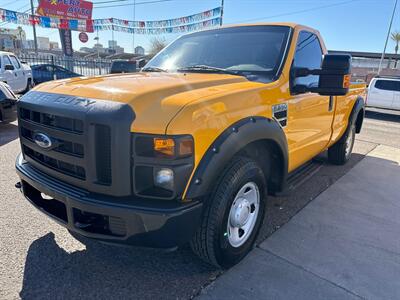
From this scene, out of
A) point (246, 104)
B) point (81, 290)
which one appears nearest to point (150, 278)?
point (81, 290)

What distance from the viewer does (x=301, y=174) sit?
4.29 meters

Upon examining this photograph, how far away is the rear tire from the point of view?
516cm

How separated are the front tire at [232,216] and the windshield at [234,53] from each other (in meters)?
0.95

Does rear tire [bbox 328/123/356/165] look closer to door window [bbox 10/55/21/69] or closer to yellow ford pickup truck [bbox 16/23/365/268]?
yellow ford pickup truck [bbox 16/23/365/268]

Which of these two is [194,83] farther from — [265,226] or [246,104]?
[265,226]

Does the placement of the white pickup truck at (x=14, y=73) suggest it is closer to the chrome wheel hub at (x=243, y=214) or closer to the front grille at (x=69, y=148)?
the front grille at (x=69, y=148)

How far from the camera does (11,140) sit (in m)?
6.42

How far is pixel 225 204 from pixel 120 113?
95 cm

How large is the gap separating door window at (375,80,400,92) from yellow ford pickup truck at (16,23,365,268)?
40.0 ft

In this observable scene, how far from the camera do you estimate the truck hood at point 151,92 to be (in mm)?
1962

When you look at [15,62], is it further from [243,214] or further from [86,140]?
[243,214]

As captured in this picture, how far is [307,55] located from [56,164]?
2762mm

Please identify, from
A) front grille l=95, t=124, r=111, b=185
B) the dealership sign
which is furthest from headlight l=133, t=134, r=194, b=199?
the dealership sign

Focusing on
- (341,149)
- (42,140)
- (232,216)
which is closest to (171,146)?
(232,216)
